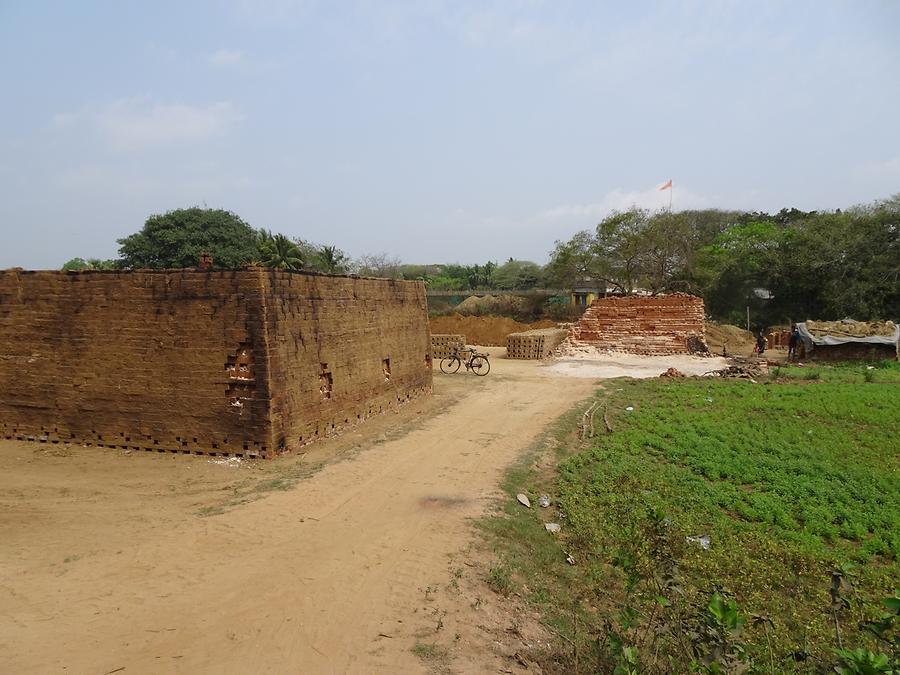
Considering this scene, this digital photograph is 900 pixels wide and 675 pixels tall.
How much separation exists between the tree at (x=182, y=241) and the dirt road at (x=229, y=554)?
23883mm

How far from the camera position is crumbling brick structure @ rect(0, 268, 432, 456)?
8.52m

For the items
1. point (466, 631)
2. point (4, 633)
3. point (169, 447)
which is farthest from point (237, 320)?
point (466, 631)

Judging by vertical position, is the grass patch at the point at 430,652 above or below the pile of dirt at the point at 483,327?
below

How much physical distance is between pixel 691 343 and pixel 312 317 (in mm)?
18160

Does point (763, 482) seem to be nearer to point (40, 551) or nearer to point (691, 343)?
point (40, 551)

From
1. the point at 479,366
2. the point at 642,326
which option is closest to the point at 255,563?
the point at 479,366

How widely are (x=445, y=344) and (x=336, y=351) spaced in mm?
11590

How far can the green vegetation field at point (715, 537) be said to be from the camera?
3.69 metres

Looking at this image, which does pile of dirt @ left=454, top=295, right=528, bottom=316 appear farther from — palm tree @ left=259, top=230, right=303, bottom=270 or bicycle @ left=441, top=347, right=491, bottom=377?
bicycle @ left=441, top=347, right=491, bottom=377

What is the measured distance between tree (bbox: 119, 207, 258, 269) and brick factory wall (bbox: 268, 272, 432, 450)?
20.3m

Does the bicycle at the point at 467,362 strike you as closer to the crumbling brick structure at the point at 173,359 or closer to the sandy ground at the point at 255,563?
the crumbling brick structure at the point at 173,359

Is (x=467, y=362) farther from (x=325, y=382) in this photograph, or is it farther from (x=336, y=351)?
(x=325, y=382)

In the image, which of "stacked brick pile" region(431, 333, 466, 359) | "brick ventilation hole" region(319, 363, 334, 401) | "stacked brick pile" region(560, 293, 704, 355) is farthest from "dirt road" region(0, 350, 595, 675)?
"stacked brick pile" region(560, 293, 704, 355)

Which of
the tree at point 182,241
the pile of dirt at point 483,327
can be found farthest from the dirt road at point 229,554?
the tree at point 182,241
